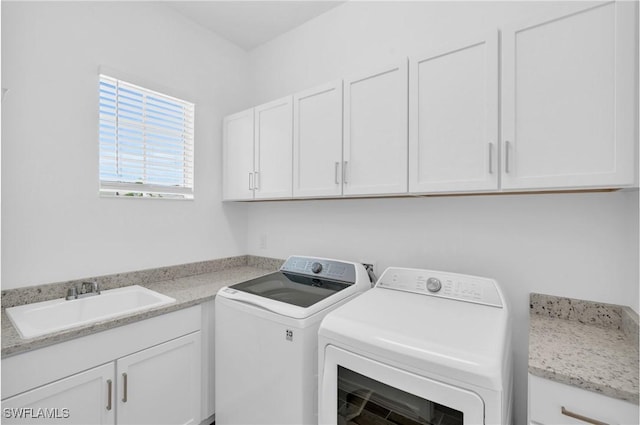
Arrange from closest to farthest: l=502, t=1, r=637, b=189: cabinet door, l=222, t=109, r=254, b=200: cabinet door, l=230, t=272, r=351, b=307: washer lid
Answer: l=502, t=1, r=637, b=189: cabinet door < l=230, t=272, r=351, b=307: washer lid < l=222, t=109, r=254, b=200: cabinet door

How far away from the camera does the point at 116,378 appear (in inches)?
54.0

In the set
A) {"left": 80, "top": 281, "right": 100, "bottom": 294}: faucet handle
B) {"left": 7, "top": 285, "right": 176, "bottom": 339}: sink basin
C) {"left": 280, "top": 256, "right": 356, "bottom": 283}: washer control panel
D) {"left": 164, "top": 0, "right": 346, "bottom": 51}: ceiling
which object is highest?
{"left": 164, "top": 0, "right": 346, "bottom": 51}: ceiling

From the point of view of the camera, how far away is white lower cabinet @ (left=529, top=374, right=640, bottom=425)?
0.82m

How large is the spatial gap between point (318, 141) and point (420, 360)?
1.32m

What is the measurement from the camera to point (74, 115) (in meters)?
1.67

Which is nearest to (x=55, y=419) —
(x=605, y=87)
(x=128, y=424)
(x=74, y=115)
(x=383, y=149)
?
(x=128, y=424)

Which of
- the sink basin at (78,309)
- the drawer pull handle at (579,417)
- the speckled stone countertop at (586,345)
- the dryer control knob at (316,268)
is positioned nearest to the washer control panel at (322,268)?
the dryer control knob at (316,268)

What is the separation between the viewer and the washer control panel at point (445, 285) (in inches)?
53.3

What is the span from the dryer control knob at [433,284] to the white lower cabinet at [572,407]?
1.84 ft

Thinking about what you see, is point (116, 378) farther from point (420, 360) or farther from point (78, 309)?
point (420, 360)

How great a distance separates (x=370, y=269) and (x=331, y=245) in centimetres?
36

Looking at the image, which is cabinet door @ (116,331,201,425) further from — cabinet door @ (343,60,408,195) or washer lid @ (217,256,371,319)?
cabinet door @ (343,60,408,195)

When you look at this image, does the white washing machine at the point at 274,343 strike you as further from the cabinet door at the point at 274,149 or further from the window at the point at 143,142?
the window at the point at 143,142
